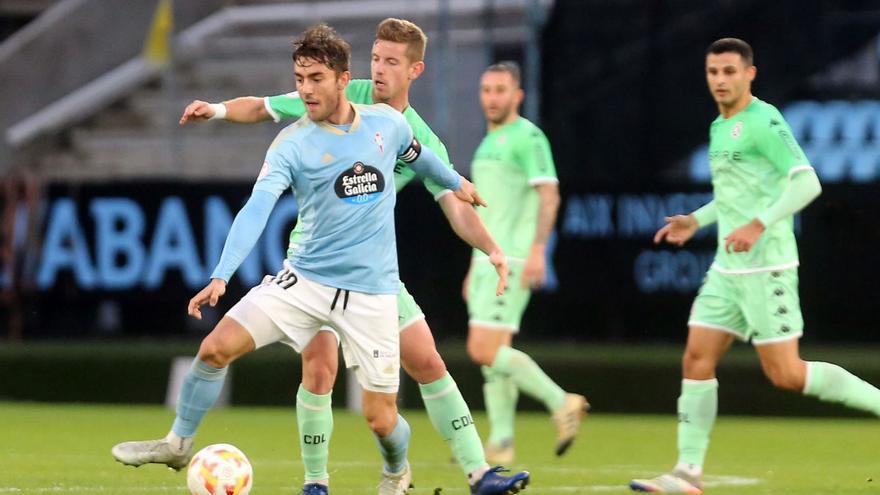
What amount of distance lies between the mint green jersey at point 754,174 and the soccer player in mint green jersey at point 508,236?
77.5 inches


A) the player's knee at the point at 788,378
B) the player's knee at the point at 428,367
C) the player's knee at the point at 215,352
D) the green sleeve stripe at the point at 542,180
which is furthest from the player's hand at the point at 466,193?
the green sleeve stripe at the point at 542,180

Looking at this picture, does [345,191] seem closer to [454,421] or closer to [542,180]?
[454,421]

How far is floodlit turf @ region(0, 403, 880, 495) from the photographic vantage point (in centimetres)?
→ 860

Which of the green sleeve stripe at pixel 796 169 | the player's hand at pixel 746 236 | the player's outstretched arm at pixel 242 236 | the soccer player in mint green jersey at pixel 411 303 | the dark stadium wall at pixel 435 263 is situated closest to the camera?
the player's outstretched arm at pixel 242 236

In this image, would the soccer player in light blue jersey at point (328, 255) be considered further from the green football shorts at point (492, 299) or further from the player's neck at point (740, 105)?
the green football shorts at point (492, 299)

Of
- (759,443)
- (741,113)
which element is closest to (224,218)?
(759,443)

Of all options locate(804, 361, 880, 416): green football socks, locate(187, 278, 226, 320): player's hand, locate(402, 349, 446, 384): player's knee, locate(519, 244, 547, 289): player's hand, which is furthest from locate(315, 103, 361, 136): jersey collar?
locate(519, 244, 547, 289): player's hand

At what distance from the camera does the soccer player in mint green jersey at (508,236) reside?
10.4m

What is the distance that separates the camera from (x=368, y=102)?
8.23 metres

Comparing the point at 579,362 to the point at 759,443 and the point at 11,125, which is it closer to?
the point at 759,443

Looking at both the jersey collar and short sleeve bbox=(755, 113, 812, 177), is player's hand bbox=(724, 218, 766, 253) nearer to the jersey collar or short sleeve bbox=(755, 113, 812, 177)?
short sleeve bbox=(755, 113, 812, 177)

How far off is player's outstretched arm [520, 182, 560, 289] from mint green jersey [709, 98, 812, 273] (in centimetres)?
190

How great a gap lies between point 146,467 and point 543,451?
101 inches

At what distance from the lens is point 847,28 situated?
14.5 metres
